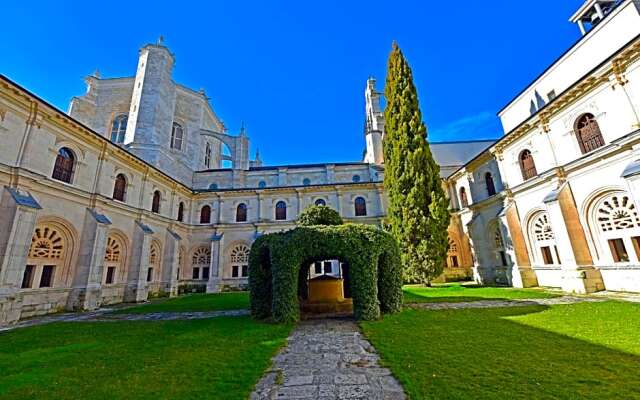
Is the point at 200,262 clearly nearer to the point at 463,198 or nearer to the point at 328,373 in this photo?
the point at 328,373

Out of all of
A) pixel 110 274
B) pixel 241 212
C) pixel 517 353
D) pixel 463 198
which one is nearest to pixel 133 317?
pixel 110 274

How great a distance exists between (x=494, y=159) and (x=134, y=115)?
32.7 m

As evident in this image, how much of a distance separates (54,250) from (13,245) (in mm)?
2778

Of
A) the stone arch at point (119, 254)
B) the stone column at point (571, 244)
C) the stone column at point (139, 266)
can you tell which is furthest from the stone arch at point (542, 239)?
the stone arch at point (119, 254)

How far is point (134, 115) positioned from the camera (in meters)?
25.9

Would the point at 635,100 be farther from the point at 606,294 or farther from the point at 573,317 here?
the point at 573,317

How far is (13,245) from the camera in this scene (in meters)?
11.1

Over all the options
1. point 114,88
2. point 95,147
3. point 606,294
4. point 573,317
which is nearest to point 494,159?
point 606,294

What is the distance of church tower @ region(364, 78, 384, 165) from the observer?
33.3 metres

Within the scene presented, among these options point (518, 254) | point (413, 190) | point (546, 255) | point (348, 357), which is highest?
point (413, 190)

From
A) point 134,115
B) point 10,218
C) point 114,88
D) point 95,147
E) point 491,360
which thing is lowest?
point 491,360

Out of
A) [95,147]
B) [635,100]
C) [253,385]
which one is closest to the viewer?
[253,385]

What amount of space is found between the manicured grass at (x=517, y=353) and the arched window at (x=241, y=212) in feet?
67.9

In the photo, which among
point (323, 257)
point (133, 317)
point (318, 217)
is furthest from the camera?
point (133, 317)
